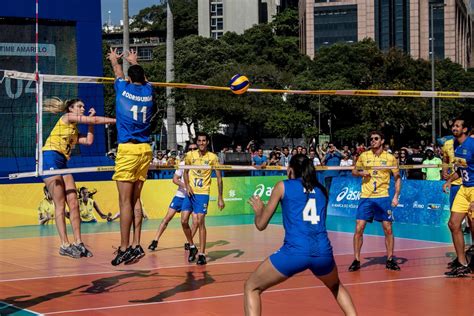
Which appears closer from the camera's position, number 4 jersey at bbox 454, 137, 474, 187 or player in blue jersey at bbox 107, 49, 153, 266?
player in blue jersey at bbox 107, 49, 153, 266

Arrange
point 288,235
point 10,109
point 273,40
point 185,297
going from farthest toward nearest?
point 273,40 → point 10,109 → point 185,297 → point 288,235

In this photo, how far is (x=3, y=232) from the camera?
2033 cm

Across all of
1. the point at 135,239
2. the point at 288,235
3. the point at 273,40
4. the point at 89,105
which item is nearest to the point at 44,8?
the point at 89,105

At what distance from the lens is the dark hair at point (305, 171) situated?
7.56 m

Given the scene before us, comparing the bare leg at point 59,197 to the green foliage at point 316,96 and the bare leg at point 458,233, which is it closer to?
the bare leg at point 458,233

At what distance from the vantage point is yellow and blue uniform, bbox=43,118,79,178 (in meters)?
11.3

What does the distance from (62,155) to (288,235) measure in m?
4.81

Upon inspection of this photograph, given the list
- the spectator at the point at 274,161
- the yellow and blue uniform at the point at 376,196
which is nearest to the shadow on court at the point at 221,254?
the yellow and blue uniform at the point at 376,196

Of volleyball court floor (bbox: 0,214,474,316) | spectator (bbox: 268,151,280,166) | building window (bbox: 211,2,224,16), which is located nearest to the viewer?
volleyball court floor (bbox: 0,214,474,316)

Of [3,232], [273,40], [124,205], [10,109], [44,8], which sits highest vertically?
[273,40]

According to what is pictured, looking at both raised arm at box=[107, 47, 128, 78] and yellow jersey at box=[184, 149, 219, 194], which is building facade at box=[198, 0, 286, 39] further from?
raised arm at box=[107, 47, 128, 78]

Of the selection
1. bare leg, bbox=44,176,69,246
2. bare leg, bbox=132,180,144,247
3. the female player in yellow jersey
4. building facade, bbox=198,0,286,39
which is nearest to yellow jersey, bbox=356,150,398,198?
bare leg, bbox=132,180,144,247

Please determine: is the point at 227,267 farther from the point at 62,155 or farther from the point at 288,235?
the point at 288,235

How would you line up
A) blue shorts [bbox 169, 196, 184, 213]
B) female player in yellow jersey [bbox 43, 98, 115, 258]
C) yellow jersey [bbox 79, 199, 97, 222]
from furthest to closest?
yellow jersey [bbox 79, 199, 97, 222], blue shorts [bbox 169, 196, 184, 213], female player in yellow jersey [bbox 43, 98, 115, 258]
